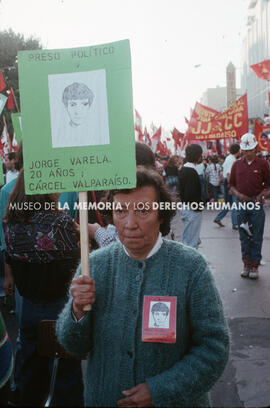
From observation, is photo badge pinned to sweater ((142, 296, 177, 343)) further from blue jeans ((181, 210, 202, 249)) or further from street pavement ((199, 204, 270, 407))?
blue jeans ((181, 210, 202, 249))

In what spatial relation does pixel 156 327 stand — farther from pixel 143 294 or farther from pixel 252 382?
pixel 252 382

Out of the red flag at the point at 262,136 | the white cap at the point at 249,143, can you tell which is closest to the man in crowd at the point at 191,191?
the white cap at the point at 249,143

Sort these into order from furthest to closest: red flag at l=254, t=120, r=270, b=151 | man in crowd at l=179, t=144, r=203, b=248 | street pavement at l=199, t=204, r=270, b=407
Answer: red flag at l=254, t=120, r=270, b=151
man in crowd at l=179, t=144, r=203, b=248
street pavement at l=199, t=204, r=270, b=407

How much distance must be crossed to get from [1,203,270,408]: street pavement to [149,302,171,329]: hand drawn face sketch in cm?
202

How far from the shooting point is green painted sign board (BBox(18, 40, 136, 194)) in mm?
1650

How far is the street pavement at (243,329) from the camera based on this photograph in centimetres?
338

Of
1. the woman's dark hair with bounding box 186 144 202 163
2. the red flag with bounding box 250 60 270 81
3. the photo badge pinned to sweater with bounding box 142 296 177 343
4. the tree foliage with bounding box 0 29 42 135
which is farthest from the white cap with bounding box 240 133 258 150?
the tree foliage with bounding box 0 29 42 135

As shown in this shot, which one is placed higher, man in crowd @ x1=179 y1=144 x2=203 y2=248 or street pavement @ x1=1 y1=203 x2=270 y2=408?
man in crowd @ x1=179 y1=144 x2=203 y2=248

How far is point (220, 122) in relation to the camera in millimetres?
12078

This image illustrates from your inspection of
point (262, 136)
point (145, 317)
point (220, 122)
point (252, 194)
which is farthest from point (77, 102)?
point (262, 136)

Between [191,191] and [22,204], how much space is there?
4.28 m

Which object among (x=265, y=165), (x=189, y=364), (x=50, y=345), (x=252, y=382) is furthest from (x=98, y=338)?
(x=265, y=165)

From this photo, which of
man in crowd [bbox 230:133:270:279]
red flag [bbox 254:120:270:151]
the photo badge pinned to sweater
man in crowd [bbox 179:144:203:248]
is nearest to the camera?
the photo badge pinned to sweater

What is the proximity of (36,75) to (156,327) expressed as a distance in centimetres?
106
